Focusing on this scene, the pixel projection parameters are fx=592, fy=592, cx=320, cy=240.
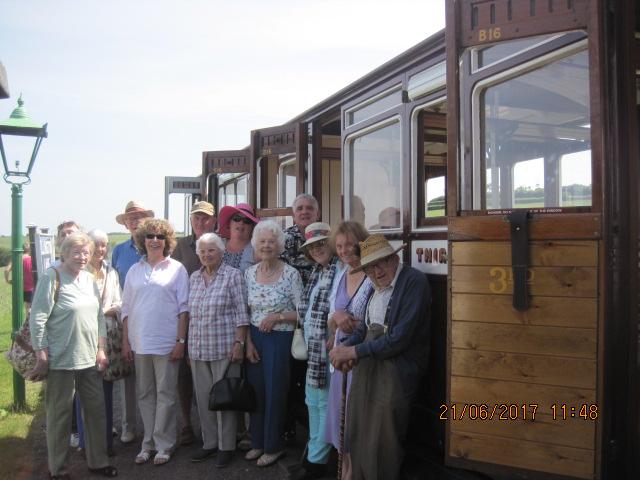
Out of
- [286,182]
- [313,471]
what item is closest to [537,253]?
[313,471]

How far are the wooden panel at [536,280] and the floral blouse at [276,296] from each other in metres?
1.44

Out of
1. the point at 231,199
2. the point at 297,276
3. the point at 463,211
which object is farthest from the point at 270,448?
the point at 231,199

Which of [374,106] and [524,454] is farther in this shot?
[374,106]

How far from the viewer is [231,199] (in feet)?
28.9

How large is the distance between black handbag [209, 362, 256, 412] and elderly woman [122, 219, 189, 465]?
1.24ft

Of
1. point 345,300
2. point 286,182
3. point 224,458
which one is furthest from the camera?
point 286,182

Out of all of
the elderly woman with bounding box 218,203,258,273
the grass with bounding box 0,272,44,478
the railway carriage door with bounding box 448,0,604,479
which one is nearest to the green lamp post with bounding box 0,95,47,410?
the grass with bounding box 0,272,44,478

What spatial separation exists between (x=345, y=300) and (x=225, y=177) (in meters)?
5.80

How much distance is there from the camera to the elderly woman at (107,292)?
4137mm

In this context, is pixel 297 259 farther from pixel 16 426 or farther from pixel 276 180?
pixel 16 426

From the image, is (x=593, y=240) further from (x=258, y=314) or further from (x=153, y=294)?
(x=153, y=294)

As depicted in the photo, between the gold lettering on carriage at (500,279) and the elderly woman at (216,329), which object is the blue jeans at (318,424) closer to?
the elderly woman at (216,329)

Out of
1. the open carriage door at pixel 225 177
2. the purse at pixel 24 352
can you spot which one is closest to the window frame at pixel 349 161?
the purse at pixel 24 352

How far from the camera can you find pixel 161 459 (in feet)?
13.3
